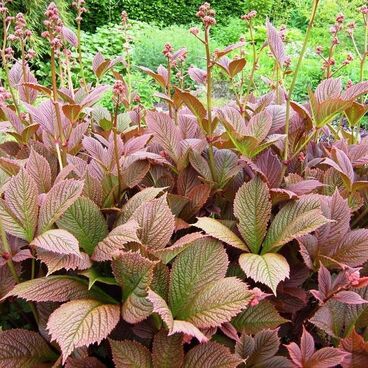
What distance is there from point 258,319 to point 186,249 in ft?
0.66

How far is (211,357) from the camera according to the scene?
0.89 metres

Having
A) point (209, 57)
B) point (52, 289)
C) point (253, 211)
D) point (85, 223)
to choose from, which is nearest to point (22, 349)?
point (52, 289)

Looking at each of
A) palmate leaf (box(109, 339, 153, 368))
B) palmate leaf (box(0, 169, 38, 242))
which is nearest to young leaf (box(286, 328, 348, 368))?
palmate leaf (box(109, 339, 153, 368))

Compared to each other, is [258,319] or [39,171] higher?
[39,171]

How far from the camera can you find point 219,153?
124 centimetres

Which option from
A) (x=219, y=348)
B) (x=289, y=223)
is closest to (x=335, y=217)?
(x=289, y=223)

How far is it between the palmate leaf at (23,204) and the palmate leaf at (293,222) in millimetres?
466

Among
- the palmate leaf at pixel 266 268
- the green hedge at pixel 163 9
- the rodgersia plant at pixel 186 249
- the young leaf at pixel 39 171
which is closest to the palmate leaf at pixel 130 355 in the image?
the rodgersia plant at pixel 186 249

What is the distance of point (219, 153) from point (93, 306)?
517 millimetres

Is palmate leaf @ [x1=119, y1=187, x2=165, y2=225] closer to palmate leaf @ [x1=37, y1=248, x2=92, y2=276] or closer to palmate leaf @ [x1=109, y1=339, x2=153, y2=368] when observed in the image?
palmate leaf @ [x1=37, y1=248, x2=92, y2=276]

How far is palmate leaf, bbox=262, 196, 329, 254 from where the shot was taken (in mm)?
988

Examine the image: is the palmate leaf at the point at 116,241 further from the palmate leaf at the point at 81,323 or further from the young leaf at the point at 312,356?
the young leaf at the point at 312,356

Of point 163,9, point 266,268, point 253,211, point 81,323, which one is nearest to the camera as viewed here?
point 81,323

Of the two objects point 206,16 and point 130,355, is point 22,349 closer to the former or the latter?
point 130,355
